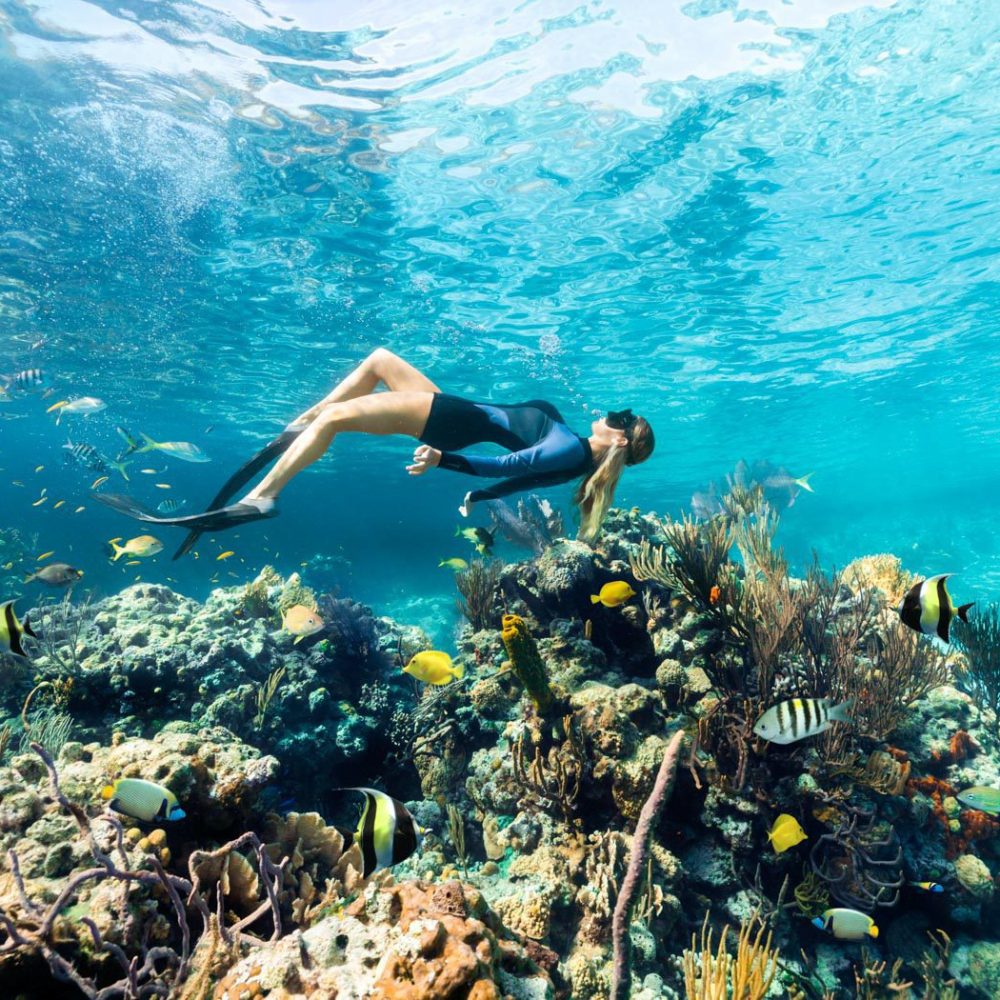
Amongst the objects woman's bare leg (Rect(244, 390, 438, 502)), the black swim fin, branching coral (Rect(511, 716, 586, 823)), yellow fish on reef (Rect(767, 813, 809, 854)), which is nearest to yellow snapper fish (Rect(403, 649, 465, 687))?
branching coral (Rect(511, 716, 586, 823))

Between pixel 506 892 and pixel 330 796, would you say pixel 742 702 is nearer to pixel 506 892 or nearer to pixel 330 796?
pixel 506 892

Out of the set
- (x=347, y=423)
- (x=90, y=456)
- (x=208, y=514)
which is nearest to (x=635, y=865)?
(x=347, y=423)

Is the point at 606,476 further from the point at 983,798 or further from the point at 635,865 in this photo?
the point at 983,798

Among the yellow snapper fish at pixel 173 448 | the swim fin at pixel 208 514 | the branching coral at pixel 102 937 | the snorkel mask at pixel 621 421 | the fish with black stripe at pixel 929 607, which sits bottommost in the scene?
the branching coral at pixel 102 937

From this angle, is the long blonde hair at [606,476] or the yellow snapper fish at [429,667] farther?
the long blonde hair at [606,476]

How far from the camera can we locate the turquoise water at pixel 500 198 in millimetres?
8516

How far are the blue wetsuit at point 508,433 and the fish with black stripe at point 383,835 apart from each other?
2693 millimetres

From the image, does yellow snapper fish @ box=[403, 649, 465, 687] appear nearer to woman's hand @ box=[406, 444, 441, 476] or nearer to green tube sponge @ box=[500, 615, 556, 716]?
green tube sponge @ box=[500, 615, 556, 716]

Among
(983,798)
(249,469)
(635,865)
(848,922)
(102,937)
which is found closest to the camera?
(635,865)

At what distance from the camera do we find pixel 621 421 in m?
5.56

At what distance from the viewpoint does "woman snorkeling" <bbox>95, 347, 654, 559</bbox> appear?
4656 millimetres

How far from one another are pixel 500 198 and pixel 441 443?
8780 mm

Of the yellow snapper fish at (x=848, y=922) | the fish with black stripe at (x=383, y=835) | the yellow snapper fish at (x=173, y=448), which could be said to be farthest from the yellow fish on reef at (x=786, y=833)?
the yellow snapper fish at (x=173, y=448)

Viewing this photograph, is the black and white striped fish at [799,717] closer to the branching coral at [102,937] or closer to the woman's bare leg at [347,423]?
the branching coral at [102,937]
